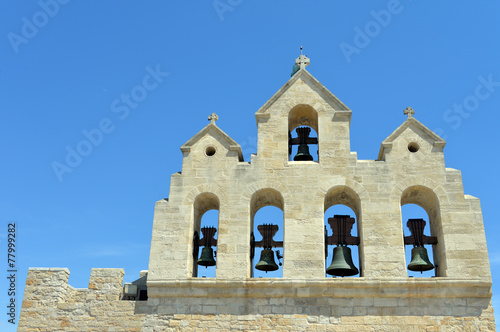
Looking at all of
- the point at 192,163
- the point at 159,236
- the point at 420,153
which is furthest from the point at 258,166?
the point at 420,153

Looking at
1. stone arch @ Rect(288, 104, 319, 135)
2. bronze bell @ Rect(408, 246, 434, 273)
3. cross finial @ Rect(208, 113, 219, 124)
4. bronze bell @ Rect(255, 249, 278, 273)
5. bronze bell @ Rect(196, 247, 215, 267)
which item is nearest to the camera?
bronze bell @ Rect(408, 246, 434, 273)

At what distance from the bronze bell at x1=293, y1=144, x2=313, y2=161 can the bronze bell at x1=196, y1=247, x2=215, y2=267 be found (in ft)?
13.1

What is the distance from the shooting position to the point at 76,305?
1611 cm

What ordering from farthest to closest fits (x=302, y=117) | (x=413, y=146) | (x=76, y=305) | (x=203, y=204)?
(x=302, y=117) < (x=203, y=204) < (x=413, y=146) < (x=76, y=305)

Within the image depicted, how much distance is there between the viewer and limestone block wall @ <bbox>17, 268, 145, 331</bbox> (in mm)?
15773

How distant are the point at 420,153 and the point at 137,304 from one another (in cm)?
875

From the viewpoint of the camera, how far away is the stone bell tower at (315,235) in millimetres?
15195

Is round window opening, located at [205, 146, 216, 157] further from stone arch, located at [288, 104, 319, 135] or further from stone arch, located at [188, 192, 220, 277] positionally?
stone arch, located at [288, 104, 319, 135]

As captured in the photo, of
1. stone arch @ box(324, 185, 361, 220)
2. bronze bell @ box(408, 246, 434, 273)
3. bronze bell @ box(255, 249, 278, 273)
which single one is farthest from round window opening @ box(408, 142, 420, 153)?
bronze bell @ box(255, 249, 278, 273)

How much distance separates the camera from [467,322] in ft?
48.7

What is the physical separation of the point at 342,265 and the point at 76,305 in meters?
7.11

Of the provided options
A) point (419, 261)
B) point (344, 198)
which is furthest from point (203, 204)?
point (419, 261)

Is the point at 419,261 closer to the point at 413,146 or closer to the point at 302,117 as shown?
the point at 413,146

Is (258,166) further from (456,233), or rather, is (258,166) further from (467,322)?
(467,322)
